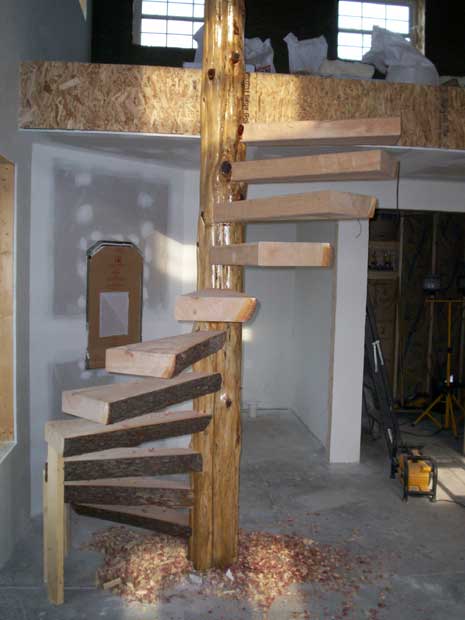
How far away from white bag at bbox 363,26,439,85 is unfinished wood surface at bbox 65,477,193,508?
318cm

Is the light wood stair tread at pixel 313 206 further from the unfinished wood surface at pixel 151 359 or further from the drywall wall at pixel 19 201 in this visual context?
the drywall wall at pixel 19 201

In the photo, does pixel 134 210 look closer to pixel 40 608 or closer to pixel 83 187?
pixel 83 187

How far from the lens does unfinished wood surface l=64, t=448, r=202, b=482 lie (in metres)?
3.12

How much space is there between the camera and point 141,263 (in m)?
5.07

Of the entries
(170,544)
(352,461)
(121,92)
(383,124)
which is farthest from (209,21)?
(352,461)

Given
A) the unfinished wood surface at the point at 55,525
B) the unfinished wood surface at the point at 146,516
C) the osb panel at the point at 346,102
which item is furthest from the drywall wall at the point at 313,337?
the unfinished wood surface at the point at 55,525

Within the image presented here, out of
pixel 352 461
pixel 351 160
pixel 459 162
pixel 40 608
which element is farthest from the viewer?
pixel 352 461

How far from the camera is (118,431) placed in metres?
3.01

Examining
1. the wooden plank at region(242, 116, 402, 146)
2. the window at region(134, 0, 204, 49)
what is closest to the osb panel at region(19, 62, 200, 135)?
the wooden plank at region(242, 116, 402, 146)

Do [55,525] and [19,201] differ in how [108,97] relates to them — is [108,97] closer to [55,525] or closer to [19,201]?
[19,201]

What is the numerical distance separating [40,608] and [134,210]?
304cm

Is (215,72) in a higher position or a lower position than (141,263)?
higher

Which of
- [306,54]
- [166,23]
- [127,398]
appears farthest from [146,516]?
[166,23]

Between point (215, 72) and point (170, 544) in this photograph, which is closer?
point (215, 72)
